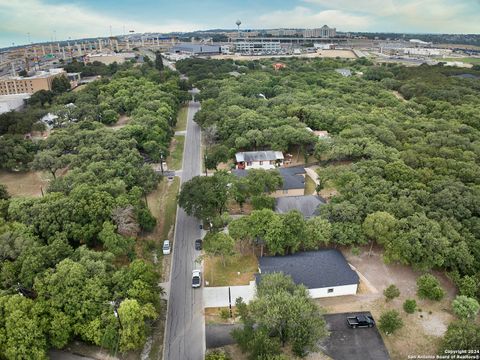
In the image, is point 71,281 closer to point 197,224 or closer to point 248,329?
point 248,329

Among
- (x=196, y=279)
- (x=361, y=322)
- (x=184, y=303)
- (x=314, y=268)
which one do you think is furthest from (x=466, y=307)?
(x=184, y=303)

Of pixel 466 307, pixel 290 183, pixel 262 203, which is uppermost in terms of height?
pixel 262 203

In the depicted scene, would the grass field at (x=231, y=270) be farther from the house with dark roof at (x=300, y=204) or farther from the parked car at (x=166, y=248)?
the house with dark roof at (x=300, y=204)

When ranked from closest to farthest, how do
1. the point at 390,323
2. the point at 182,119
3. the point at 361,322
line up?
the point at 390,323, the point at 361,322, the point at 182,119

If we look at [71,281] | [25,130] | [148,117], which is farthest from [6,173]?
[71,281]

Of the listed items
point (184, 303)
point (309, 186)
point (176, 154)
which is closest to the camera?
point (184, 303)

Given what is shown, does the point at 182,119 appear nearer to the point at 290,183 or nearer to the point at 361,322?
the point at 290,183

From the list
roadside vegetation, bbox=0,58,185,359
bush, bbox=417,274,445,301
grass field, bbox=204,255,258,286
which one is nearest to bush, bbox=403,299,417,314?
bush, bbox=417,274,445,301

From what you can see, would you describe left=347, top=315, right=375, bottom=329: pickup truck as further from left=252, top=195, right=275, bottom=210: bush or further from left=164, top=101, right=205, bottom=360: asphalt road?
left=252, top=195, right=275, bottom=210: bush
